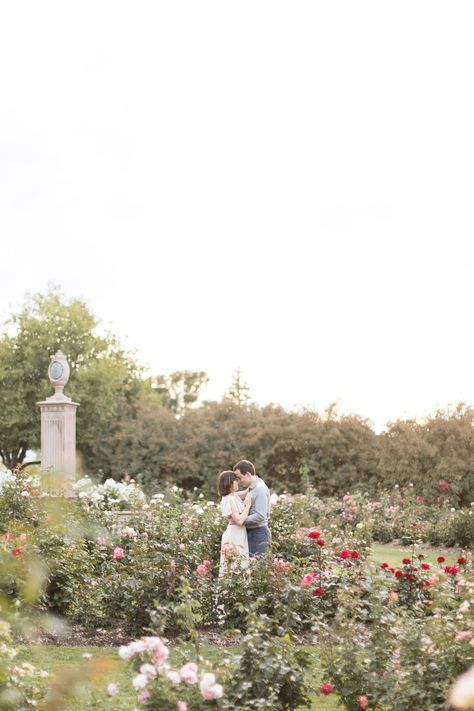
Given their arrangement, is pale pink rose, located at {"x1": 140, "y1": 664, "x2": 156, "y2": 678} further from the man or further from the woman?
the man

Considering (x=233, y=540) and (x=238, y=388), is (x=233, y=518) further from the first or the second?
(x=238, y=388)

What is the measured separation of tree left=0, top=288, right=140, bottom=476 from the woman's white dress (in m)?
17.9

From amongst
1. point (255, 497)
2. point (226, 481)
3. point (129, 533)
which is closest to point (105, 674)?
point (226, 481)

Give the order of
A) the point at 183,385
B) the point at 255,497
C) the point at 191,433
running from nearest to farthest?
the point at 255,497
the point at 191,433
the point at 183,385

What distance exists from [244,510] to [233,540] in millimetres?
294

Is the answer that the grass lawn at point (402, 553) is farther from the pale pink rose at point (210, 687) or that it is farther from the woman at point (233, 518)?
the pale pink rose at point (210, 687)

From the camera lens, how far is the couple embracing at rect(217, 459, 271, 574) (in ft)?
27.0

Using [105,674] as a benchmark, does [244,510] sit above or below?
above

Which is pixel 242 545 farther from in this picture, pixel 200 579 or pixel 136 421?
pixel 136 421

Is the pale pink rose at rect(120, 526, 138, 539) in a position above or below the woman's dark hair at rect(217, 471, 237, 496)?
below

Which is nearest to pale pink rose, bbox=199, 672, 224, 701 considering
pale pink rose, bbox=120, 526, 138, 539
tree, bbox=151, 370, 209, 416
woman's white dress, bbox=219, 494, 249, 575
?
woman's white dress, bbox=219, 494, 249, 575

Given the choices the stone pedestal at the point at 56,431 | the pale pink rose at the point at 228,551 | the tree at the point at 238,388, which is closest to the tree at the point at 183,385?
the tree at the point at 238,388

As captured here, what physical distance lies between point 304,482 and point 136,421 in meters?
5.71

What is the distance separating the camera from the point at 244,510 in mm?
8367
